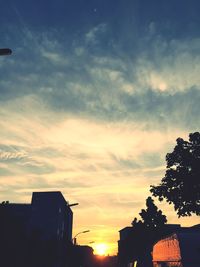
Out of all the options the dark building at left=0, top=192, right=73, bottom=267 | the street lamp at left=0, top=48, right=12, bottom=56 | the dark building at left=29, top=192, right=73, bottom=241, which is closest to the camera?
the street lamp at left=0, top=48, right=12, bottom=56

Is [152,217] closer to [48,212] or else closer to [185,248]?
[48,212]

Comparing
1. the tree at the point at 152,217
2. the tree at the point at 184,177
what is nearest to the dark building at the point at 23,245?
the tree at the point at 184,177

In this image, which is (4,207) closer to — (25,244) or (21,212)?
(25,244)

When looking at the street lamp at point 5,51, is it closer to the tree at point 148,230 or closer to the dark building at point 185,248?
the dark building at point 185,248

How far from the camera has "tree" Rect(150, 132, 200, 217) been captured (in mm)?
30953

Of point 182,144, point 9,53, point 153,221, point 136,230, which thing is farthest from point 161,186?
point 136,230

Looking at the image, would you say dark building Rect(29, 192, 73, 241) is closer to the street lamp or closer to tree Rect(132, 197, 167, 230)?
tree Rect(132, 197, 167, 230)

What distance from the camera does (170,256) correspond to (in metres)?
32.9

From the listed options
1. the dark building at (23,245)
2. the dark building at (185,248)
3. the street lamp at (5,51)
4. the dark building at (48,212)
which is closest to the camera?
the street lamp at (5,51)

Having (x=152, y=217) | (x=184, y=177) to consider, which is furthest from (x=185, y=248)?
(x=152, y=217)

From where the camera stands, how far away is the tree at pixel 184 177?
30953 millimetres

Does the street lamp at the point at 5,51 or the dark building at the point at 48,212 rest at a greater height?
the dark building at the point at 48,212

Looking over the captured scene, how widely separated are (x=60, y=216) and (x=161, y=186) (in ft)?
145

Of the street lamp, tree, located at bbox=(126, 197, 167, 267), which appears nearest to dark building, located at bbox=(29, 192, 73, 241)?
tree, located at bbox=(126, 197, 167, 267)
